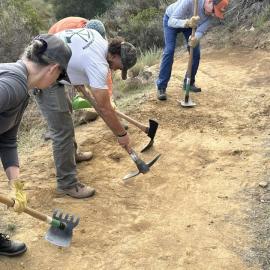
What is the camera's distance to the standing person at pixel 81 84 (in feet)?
12.4

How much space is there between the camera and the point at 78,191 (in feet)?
14.3

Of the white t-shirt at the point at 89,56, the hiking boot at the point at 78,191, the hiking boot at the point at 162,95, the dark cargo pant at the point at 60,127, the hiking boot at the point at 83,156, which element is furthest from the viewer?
the hiking boot at the point at 162,95

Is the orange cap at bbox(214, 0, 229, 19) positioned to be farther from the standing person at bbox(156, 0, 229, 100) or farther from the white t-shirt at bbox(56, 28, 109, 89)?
the white t-shirt at bbox(56, 28, 109, 89)

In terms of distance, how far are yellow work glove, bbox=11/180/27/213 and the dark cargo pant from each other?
118cm

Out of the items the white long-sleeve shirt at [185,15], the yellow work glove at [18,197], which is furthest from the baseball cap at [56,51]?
the white long-sleeve shirt at [185,15]

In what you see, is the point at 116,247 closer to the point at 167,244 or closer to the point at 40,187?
the point at 167,244

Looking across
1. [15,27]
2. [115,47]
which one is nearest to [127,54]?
[115,47]

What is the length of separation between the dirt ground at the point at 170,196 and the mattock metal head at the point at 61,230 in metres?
0.21

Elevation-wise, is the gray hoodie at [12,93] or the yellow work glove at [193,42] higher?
the gray hoodie at [12,93]

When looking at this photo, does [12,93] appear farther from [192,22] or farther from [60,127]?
[192,22]

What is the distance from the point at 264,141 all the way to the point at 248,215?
161 centimetres

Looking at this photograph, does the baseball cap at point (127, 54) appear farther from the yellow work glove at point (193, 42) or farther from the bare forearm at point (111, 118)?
the yellow work glove at point (193, 42)

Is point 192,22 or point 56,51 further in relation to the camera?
point 192,22

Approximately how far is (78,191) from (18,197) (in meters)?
1.41
